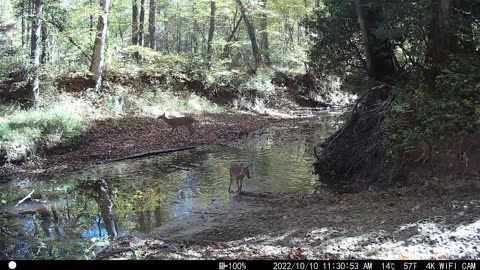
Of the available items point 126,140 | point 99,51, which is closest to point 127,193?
point 126,140

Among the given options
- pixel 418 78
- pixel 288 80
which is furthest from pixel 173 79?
pixel 418 78

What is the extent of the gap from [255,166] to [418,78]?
5.19 meters

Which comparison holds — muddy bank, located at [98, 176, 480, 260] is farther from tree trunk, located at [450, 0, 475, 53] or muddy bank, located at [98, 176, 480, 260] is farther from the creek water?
tree trunk, located at [450, 0, 475, 53]

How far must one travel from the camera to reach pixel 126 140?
51.1 ft

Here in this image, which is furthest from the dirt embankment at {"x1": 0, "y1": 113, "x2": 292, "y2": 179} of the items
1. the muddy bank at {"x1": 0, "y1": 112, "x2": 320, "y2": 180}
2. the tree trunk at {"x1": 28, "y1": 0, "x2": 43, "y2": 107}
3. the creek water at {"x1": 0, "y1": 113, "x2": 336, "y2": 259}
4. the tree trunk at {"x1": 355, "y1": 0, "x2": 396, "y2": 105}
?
the tree trunk at {"x1": 355, "y1": 0, "x2": 396, "y2": 105}

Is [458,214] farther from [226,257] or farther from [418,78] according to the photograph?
[418,78]

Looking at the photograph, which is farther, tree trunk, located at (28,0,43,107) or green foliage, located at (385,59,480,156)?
tree trunk, located at (28,0,43,107)

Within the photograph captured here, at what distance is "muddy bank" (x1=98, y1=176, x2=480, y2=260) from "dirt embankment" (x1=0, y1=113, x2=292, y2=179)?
6.37 meters

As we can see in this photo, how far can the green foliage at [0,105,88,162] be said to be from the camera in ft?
40.5

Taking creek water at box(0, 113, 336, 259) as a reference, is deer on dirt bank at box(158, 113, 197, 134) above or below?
above

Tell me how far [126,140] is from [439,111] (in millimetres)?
10881
